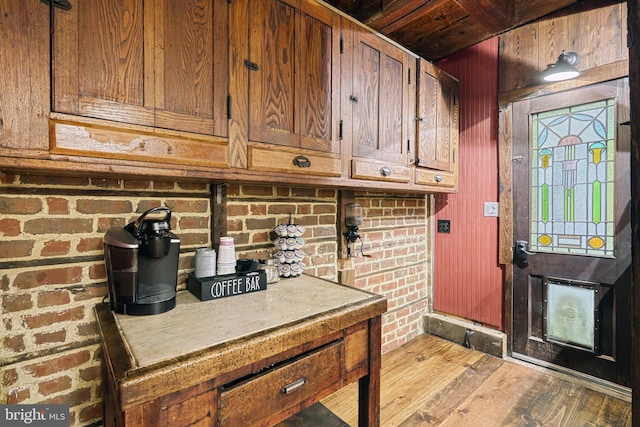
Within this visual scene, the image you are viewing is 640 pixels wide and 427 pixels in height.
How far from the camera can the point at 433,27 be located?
228 cm

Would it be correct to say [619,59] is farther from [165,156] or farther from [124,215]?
[124,215]

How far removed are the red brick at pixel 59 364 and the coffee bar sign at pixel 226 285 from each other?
1.51 ft

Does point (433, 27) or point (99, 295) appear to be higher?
point (433, 27)

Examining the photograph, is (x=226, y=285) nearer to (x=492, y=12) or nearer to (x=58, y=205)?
(x=58, y=205)

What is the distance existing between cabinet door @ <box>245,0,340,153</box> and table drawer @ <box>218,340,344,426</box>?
87cm

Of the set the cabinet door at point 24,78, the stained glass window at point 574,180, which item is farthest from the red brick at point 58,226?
the stained glass window at point 574,180

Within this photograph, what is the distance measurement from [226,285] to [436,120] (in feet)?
6.13

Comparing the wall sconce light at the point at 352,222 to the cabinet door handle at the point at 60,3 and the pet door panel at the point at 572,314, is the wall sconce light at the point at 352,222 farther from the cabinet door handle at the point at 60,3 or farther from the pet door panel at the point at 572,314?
the cabinet door handle at the point at 60,3

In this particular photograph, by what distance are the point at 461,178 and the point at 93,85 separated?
2.60 metres

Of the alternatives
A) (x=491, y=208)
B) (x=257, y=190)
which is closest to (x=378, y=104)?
(x=257, y=190)

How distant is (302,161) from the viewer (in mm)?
1412

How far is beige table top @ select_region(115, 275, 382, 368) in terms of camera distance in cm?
83

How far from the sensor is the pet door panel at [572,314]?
6.72ft

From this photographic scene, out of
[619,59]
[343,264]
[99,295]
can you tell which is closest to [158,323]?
[99,295]
